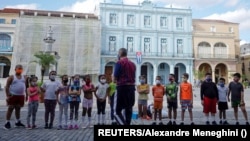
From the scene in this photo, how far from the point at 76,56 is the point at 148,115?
31.7 metres

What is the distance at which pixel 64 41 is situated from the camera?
41.2 meters

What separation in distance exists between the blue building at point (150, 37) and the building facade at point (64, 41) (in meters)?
2.85

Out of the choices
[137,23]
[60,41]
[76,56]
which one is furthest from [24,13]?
[137,23]

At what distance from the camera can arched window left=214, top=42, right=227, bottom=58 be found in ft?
158

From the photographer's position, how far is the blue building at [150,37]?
45156 mm

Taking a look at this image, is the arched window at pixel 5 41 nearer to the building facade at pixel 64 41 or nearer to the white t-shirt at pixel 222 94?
the building facade at pixel 64 41

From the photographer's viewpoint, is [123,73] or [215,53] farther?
[215,53]

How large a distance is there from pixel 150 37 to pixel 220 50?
42.1ft

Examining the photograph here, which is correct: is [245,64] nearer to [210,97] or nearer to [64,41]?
[64,41]

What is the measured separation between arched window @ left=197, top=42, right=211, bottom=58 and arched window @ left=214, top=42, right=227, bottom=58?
1.30 m

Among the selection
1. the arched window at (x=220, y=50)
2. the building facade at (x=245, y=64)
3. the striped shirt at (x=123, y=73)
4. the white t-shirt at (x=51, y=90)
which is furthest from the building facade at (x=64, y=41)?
the striped shirt at (x=123, y=73)

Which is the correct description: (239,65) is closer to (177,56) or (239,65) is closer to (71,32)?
(177,56)

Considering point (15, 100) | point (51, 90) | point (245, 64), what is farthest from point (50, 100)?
point (245, 64)

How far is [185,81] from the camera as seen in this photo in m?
8.55
